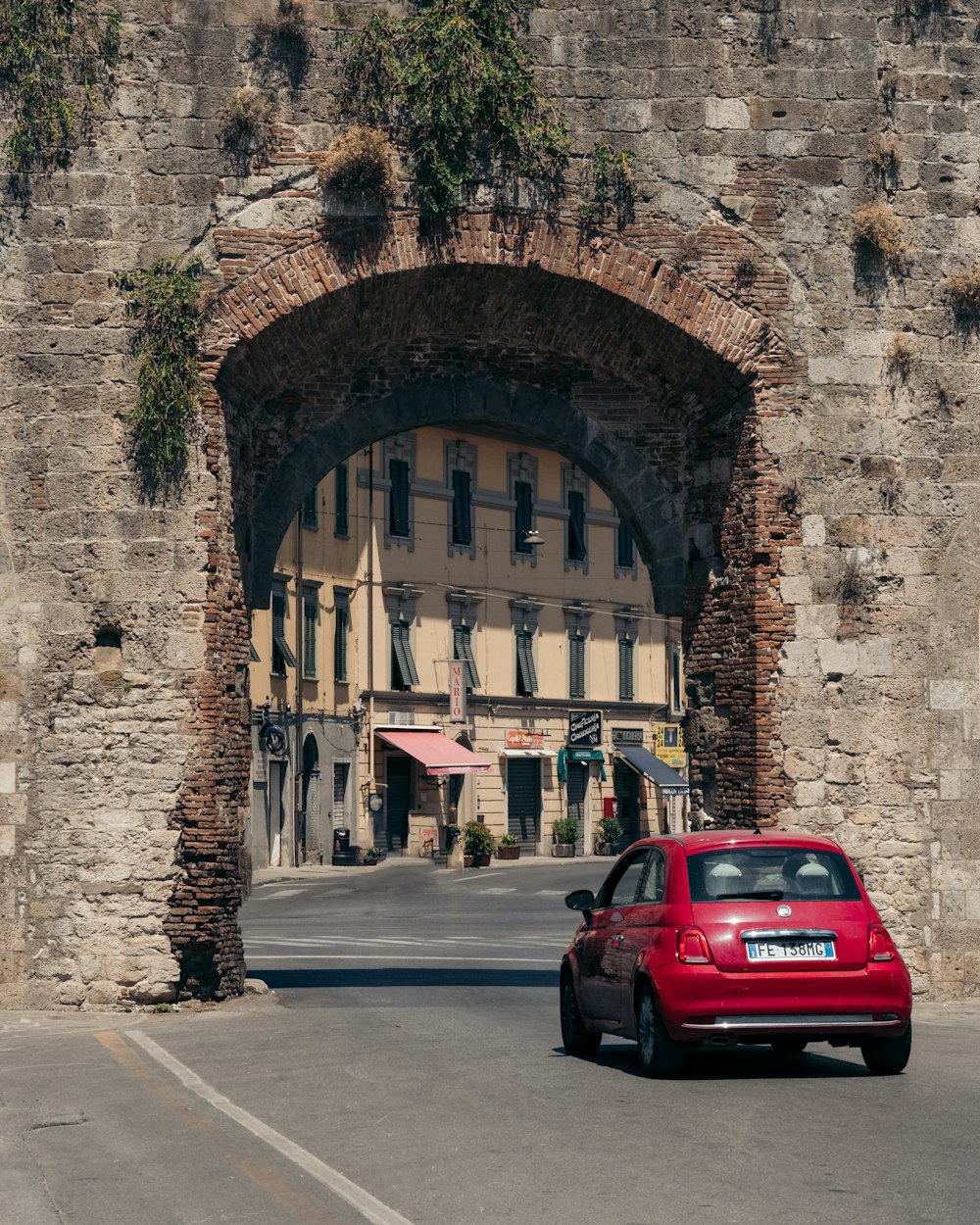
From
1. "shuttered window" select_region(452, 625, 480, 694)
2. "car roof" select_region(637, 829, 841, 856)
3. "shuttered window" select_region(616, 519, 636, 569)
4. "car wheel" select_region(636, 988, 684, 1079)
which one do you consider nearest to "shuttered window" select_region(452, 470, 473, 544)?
"shuttered window" select_region(452, 625, 480, 694)

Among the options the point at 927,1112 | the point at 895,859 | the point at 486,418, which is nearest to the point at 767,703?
the point at 895,859

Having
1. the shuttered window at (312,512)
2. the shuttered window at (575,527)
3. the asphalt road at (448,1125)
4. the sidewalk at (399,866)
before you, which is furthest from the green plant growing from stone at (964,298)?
the shuttered window at (575,527)

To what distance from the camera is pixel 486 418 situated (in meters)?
21.5

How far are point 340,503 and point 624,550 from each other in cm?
1394

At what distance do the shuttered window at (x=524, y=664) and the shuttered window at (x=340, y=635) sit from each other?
7.46 m

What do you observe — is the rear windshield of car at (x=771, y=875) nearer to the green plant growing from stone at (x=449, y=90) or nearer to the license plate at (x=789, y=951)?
the license plate at (x=789, y=951)

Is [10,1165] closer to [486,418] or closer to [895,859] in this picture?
[895,859]

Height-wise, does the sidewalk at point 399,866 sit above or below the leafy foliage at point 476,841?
below

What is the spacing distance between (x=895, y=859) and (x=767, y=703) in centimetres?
172

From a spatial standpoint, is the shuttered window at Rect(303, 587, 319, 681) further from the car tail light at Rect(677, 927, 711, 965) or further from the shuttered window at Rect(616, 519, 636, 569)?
the car tail light at Rect(677, 927, 711, 965)

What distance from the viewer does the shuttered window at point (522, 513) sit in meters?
58.0

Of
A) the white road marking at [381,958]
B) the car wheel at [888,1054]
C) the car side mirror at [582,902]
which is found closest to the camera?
the car wheel at [888,1054]

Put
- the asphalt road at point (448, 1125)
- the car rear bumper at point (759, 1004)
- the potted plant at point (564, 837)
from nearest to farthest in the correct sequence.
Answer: the asphalt road at point (448, 1125), the car rear bumper at point (759, 1004), the potted plant at point (564, 837)

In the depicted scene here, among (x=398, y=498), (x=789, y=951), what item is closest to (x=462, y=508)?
(x=398, y=498)
